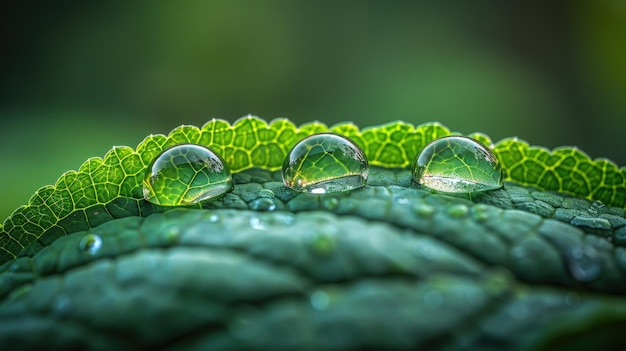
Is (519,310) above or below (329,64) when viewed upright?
above

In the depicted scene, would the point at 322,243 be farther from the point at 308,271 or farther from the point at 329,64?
the point at 329,64

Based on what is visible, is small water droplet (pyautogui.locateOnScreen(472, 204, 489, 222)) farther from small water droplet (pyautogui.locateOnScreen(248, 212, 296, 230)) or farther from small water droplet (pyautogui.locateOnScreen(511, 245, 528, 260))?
small water droplet (pyautogui.locateOnScreen(248, 212, 296, 230))

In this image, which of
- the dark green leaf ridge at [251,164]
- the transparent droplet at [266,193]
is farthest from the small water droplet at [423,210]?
the dark green leaf ridge at [251,164]

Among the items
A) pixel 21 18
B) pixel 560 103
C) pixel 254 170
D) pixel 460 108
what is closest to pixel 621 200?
pixel 254 170

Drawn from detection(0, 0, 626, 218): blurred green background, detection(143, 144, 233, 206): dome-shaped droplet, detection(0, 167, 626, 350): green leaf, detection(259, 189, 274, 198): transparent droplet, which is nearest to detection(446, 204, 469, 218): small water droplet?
detection(0, 167, 626, 350): green leaf

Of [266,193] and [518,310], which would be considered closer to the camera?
[518,310]

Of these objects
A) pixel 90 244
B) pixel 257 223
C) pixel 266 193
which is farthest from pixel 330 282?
pixel 90 244

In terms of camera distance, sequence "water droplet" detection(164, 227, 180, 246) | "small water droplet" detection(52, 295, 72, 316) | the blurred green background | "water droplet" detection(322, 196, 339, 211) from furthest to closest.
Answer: the blurred green background
"water droplet" detection(322, 196, 339, 211)
"water droplet" detection(164, 227, 180, 246)
"small water droplet" detection(52, 295, 72, 316)
